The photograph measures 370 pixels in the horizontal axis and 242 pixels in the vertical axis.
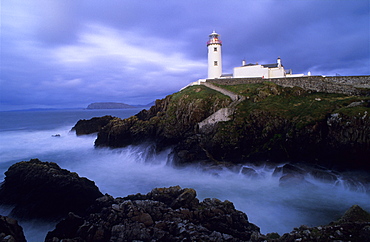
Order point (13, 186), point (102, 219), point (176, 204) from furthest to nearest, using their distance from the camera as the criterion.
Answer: point (13, 186) < point (176, 204) < point (102, 219)

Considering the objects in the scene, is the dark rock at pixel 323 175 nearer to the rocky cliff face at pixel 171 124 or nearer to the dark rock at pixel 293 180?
the dark rock at pixel 293 180

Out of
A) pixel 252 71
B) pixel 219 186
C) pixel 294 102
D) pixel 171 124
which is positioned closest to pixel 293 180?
pixel 219 186

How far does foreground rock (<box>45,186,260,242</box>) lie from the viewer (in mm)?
8500

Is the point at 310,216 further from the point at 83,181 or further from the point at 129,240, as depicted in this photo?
the point at 83,181

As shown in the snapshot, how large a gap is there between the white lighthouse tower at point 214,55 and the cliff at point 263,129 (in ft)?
21.7

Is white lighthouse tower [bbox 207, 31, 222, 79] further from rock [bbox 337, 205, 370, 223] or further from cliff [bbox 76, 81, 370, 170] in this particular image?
rock [bbox 337, 205, 370, 223]

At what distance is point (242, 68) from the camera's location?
31156mm

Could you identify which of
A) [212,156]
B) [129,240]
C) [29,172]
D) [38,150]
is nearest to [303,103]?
[212,156]

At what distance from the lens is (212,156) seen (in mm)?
19172

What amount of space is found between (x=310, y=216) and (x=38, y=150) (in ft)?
102

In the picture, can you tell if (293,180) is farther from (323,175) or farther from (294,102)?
(294,102)

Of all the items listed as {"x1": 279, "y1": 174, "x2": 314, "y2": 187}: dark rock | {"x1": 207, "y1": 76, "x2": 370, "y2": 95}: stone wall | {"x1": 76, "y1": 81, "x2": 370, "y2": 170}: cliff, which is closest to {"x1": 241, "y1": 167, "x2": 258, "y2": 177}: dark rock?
{"x1": 76, "y1": 81, "x2": 370, "y2": 170}: cliff

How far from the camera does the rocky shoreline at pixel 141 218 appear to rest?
774cm

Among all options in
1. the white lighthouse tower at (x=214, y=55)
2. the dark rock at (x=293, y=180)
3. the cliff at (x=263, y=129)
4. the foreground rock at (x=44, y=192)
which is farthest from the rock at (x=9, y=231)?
the white lighthouse tower at (x=214, y=55)
